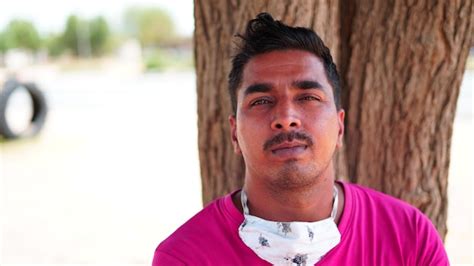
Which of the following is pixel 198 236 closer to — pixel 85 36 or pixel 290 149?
pixel 290 149

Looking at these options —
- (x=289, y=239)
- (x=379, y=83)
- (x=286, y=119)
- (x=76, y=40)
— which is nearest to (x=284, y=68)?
(x=286, y=119)

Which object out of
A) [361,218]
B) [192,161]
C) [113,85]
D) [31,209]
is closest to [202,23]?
[361,218]

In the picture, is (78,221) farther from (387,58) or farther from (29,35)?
(29,35)

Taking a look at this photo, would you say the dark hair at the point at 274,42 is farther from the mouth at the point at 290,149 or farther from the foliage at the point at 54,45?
the foliage at the point at 54,45

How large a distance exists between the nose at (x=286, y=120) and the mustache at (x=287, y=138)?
24 mm

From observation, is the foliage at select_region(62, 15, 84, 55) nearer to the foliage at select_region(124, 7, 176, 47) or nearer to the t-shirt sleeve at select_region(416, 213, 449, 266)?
the foliage at select_region(124, 7, 176, 47)

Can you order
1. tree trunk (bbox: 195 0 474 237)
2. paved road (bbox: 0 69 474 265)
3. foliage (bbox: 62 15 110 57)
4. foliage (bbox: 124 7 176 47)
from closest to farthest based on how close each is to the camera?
tree trunk (bbox: 195 0 474 237) < paved road (bbox: 0 69 474 265) < foliage (bbox: 62 15 110 57) < foliage (bbox: 124 7 176 47)

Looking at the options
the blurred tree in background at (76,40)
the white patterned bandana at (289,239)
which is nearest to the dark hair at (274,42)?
the white patterned bandana at (289,239)

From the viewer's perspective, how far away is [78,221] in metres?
6.68

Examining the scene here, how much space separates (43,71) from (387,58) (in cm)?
3714

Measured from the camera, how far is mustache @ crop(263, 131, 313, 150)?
6.72ft

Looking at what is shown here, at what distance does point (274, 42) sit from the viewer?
2.25m

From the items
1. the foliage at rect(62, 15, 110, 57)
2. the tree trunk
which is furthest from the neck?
the foliage at rect(62, 15, 110, 57)

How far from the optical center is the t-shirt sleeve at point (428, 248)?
2078mm
